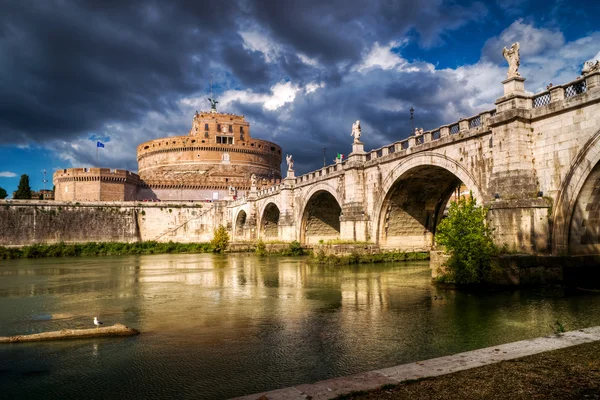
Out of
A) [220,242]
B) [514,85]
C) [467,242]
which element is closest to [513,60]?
[514,85]

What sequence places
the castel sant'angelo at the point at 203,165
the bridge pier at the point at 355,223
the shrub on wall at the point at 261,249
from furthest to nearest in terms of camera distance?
the castel sant'angelo at the point at 203,165 < the shrub on wall at the point at 261,249 < the bridge pier at the point at 355,223

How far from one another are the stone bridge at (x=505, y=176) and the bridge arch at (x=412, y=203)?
6 cm

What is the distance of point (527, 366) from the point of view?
16.5 ft

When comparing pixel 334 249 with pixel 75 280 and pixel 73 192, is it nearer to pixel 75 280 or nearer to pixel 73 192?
pixel 75 280

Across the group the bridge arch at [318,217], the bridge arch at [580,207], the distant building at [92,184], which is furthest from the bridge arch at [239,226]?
the bridge arch at [580,207]

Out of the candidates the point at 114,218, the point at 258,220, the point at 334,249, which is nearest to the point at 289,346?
the point at 334,249

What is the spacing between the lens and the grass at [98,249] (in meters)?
45.6

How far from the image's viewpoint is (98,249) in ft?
164

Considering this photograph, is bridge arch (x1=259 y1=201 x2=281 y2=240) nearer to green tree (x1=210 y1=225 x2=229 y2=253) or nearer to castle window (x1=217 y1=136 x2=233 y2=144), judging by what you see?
green tree (x1=210 y1=225 x2=229 y2=253)

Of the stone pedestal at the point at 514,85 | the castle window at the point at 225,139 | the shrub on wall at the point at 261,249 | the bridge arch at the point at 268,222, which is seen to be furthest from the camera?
the castle window at the point at 225,139

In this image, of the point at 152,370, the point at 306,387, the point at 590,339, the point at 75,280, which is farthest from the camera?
the point at 75,280

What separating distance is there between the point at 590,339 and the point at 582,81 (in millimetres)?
10918

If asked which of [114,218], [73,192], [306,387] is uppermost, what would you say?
[73,192]

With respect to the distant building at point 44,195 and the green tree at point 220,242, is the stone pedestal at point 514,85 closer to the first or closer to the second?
the green tree at point 220,242
